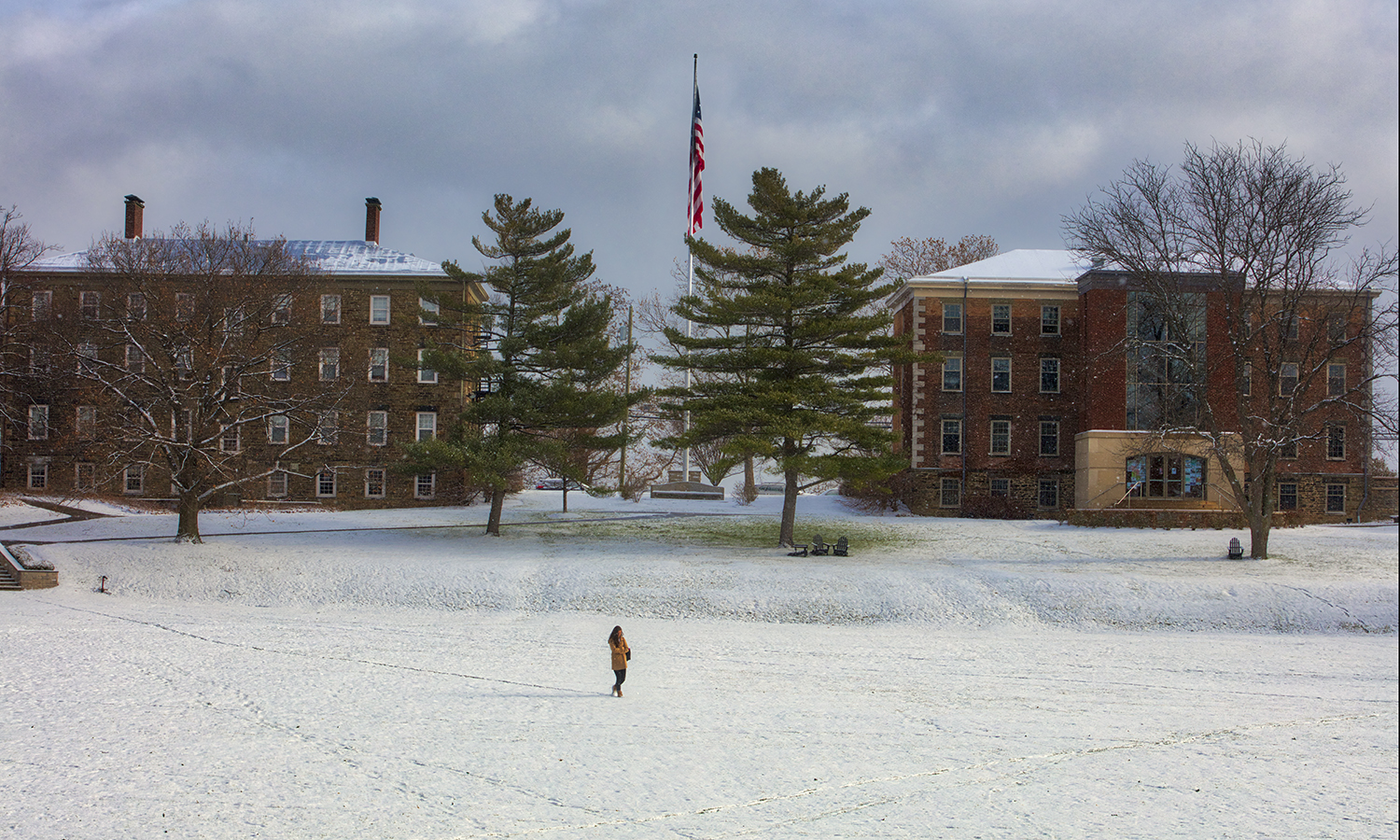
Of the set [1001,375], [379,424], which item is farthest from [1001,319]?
[379,424]

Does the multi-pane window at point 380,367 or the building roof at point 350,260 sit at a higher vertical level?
the building roof at point 350,260

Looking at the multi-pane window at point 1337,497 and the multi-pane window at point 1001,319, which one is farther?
the multi-pane window at point 1001,319

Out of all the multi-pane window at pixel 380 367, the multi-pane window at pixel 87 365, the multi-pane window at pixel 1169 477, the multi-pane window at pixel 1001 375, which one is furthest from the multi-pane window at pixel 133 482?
the multi-pane window at pixel 1169 477

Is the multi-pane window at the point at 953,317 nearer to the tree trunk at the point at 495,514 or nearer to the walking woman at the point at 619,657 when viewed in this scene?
the tree trunk at the point at 495,514

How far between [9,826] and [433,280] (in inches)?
1418

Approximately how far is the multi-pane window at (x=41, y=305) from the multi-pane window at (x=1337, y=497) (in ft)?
176

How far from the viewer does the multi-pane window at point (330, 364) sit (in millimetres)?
39444

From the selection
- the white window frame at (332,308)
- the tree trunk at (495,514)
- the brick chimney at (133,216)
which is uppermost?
the brick chimney at (133,216)

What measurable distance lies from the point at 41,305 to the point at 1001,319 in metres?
41.0

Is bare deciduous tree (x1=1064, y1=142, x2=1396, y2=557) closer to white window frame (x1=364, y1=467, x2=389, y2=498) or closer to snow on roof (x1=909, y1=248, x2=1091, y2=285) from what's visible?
snow on roof (x1=909, y1=248, x2=1091, y2=285)

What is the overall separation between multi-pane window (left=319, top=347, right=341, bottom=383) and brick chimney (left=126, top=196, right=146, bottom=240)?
44.2 feet

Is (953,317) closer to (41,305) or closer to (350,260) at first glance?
(350,260)

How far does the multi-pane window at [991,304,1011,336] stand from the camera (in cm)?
4147

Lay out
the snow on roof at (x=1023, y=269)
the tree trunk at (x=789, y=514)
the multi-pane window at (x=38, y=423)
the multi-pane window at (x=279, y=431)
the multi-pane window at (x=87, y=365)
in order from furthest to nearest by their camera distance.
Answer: the multi-pane window at (x=279, y=431), the snow on roof at (x=1023, y=269), the multi-pane window at (x=38, y=423), the tree trunk at (x=789, y=514), the multi-pane window at (x=87, y=365)
